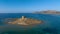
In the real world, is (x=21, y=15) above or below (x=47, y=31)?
above

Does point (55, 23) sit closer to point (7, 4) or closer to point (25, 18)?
point (25, 18)

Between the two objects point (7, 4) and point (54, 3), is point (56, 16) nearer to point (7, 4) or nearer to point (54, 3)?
point (54, 3)

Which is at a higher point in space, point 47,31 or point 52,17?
point 52,17

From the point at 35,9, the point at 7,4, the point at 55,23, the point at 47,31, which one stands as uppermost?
the point at 7,4

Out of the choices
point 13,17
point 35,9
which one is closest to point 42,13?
point 35,9

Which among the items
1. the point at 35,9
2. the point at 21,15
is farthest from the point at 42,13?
the point at 21,15

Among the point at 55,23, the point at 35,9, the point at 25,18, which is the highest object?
the point at 35,9
